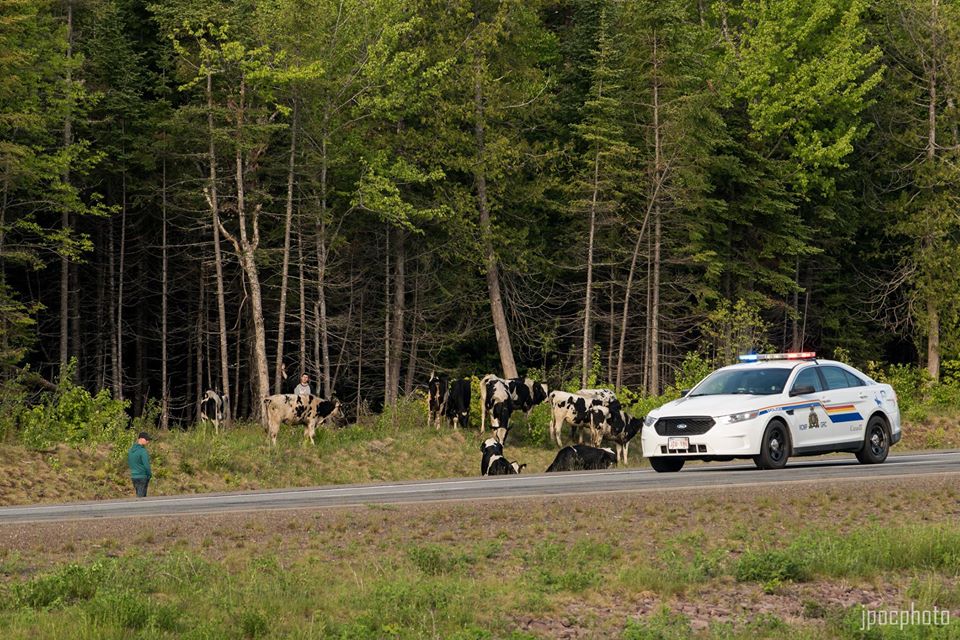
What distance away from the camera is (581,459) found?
30.6 m

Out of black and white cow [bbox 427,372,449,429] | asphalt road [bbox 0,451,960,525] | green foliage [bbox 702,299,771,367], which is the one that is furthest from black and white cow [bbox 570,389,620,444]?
asphalt road [bbox 0,451,960,525]

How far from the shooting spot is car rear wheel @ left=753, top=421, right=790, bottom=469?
2275 centimetres

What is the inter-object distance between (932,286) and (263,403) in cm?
3222

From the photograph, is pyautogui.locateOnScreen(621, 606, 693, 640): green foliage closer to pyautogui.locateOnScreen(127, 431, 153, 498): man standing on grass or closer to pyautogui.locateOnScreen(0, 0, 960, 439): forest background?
pyautogui.locateOnScreen(127, 431, 153, 498): man standing on grass

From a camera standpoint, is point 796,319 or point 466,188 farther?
point 796,319

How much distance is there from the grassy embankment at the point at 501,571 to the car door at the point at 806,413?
15.3 feet

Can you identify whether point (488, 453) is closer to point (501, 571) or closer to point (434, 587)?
point (501, 571)

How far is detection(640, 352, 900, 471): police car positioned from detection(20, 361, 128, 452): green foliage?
521 inches

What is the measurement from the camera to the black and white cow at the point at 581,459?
30.3 metres

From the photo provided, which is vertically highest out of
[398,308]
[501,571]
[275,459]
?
[398,308]

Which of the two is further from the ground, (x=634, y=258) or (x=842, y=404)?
(x=634, y=258)

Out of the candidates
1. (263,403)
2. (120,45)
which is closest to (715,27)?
(120,45)

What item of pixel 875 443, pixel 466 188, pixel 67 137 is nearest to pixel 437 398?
pixel 466 188

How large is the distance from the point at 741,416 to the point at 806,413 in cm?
159
